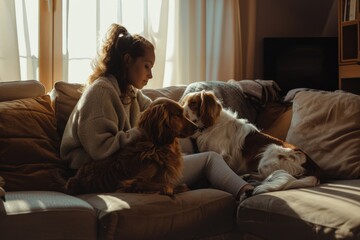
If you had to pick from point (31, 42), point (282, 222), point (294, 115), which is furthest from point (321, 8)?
point (282, 222)

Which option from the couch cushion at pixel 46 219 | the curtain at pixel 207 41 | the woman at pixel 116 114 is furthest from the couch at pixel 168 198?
the curtain at pixel 207 41

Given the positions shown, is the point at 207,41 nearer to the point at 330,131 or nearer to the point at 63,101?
the point at 330,131

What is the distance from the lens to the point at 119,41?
2.51 m

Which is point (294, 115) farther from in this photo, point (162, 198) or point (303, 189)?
point (162, 198)

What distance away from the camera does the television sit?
15.5 ft

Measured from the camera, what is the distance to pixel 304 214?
2031 mm

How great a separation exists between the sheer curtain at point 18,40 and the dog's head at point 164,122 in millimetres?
1370

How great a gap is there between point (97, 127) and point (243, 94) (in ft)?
4.10

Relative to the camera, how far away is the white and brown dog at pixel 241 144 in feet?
8.77

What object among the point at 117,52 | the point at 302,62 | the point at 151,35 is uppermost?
the point at 151,35

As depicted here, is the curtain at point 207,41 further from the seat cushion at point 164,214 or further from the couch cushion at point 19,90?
the seat cushion at point 164,214

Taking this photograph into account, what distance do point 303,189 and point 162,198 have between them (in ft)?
2.20

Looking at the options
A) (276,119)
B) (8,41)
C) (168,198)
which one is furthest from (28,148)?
(276,119)

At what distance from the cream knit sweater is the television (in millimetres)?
2505
